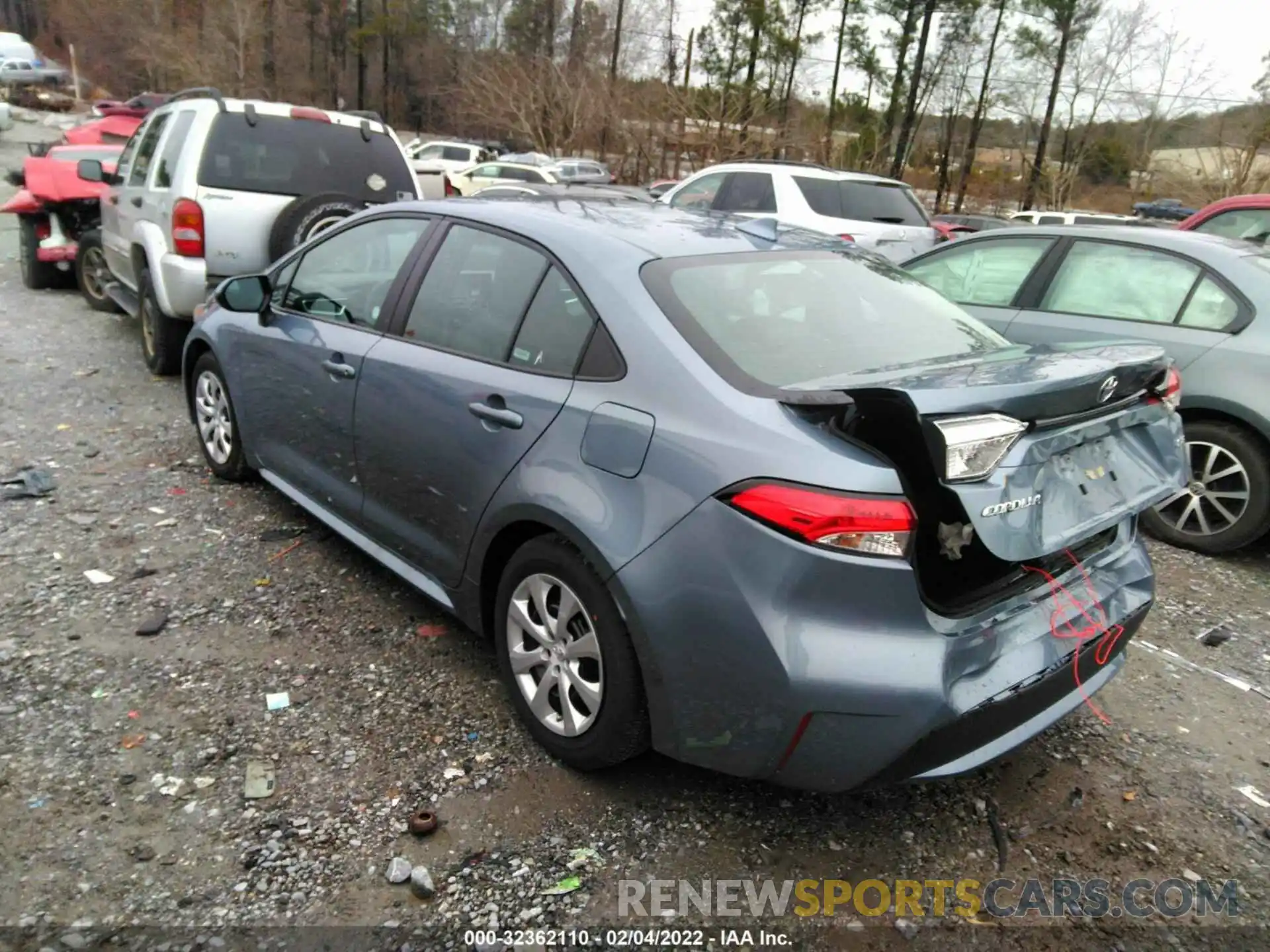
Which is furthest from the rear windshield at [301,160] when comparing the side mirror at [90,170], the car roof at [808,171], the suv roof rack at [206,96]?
the car roof at [808,171]

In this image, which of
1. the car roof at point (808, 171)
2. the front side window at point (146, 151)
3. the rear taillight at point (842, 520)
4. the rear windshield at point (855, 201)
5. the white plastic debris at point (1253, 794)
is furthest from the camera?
the car roof at point (808, 171)

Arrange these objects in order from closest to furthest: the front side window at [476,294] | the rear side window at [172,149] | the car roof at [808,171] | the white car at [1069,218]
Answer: the front side window at [476,294] < the rear side window at [172,149] < the car roof at [808,171] < the white car at [1069,218]

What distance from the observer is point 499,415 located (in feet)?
9.18

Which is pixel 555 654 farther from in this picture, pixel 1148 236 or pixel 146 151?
pixel 146 151

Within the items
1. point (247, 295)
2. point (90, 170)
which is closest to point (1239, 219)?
point (247, 295)

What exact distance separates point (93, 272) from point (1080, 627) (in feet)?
30.6

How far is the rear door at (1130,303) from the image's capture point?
4.73 metres

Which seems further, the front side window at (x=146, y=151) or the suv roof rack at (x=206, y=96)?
the front side window at (x=146, y=151)

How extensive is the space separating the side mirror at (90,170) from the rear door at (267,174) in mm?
1819

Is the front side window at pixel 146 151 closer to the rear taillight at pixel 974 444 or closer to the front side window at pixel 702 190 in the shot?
the front side window at pixel 702 190

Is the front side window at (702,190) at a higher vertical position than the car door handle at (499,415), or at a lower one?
higher

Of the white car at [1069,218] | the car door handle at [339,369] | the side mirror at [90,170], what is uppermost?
the white car at [1069,218]

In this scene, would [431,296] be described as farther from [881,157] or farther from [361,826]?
[881,157]

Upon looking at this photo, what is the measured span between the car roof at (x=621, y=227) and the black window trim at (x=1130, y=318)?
248 centimetres
